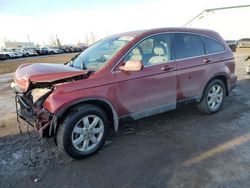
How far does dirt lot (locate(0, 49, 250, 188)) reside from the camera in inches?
132

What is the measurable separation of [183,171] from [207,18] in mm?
41299

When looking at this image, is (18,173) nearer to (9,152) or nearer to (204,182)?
(9,152)

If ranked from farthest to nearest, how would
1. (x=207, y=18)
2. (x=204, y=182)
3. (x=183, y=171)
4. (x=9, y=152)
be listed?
(x=207, y=18) → (x=9, y=152) → (x=183, y=171) → (x=204, y=182)

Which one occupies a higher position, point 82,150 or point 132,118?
point 132,118

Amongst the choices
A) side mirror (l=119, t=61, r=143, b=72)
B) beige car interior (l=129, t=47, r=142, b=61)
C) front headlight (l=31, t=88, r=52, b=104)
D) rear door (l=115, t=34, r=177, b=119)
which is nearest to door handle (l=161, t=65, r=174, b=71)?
rear door (l=115, t=34, r=177, b=119)

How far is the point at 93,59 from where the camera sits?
4.62 m

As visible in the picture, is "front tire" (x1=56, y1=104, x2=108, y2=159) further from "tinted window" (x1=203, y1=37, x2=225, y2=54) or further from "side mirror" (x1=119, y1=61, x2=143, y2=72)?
"tinted window" (x1=203, y1=37, x2=225, y2=54)

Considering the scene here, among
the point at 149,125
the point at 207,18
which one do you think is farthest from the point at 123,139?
the point at 207,18

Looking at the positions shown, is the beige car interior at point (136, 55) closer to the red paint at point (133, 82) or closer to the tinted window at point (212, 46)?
the red paint at point (133, 82)

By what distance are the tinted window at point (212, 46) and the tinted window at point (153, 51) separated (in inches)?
41.1

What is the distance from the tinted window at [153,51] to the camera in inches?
174

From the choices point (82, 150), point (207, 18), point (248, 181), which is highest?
point (207, 18)

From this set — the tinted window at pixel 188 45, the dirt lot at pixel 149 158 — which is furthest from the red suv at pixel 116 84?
the dirt lot at pixel 149 158

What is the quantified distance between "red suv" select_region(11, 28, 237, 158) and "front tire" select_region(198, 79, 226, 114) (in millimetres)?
21
